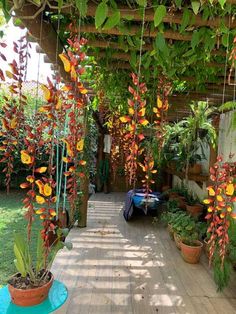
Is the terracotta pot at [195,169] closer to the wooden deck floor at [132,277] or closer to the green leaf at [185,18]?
the wooden deck floor at [132,277]

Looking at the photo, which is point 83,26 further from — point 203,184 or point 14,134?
point 203,184

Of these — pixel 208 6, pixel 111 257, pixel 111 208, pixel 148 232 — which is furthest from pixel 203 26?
pixel 111 208

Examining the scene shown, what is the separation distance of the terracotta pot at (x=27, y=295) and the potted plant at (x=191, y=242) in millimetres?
2056

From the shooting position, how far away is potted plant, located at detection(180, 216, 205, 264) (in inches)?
117

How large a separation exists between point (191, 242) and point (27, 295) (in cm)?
223

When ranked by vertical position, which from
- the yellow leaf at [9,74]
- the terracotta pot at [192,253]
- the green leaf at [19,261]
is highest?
the yellow leaf at [9,74]

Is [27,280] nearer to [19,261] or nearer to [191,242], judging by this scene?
[19,261]

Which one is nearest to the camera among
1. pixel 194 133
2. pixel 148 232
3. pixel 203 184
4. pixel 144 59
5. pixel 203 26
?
pixel 203 26

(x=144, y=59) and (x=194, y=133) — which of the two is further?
(x=194, y=133)

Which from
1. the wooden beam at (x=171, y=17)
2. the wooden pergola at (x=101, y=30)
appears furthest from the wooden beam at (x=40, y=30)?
the wooden beam at (x=171, y=17)

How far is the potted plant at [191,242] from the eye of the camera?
297 centimetres

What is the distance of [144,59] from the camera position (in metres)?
1.76

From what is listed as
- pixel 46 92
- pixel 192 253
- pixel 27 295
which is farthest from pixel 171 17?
pixel 192 253

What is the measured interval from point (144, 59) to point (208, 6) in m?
0.57
